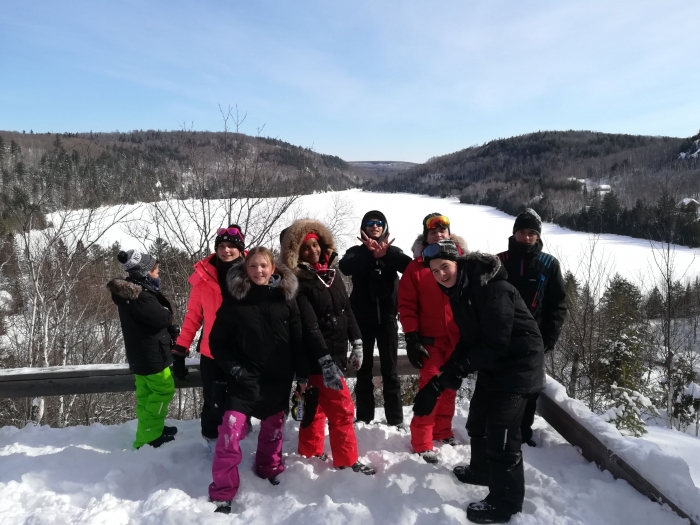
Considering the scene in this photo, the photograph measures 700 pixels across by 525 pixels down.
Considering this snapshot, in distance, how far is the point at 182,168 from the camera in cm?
1095

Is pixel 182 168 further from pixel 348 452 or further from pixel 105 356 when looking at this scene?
pixel 348 452

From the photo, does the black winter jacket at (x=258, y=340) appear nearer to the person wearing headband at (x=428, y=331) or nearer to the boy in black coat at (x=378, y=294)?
the boy in black coat at (x=378, y=294)

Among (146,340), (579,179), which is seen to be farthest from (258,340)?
(579,179)

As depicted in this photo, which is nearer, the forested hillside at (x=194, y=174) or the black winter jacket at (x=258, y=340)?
the black winter jacket at (x=258, y=340)

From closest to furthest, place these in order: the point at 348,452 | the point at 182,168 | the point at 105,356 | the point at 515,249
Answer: the point at 348,452, the point at 515,249, the point at 182,168, the point at 105,356

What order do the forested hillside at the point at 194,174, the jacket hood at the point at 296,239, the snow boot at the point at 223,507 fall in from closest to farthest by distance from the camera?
the snow boot at the point at 223,507 < the jacket hood at the point at 296,239 < the forested hillside at the point at 194,174

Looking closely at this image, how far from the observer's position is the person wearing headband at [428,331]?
3.34m

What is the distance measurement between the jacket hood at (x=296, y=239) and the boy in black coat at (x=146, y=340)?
117cm

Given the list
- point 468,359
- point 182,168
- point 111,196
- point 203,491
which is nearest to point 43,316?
point 111,196

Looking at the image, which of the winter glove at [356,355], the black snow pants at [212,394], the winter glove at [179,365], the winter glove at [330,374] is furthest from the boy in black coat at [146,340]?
the winter glove at [356,355]

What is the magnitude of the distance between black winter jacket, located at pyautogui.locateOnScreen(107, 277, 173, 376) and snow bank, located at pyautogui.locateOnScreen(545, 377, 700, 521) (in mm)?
3430

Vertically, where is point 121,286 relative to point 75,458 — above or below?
above

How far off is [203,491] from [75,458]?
1163 millimetres

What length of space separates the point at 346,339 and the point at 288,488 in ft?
3.73
